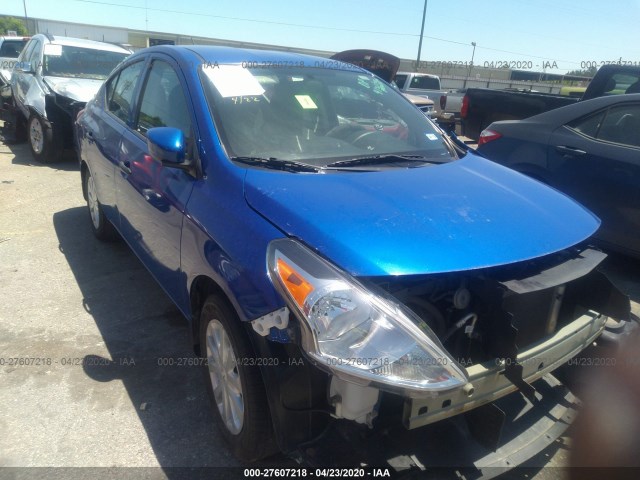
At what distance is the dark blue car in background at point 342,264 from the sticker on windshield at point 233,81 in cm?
1

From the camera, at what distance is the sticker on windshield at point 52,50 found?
8.20m

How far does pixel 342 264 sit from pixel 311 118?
1344 mm

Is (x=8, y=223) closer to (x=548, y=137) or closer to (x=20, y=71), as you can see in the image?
(x=20, y=71)

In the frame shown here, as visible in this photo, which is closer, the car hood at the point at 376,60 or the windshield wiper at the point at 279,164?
the windshield wiper at the point at 279,164

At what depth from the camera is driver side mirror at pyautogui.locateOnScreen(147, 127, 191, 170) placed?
7.77 feet

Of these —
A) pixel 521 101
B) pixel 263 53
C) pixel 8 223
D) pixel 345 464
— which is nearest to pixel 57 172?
pixel 8 223

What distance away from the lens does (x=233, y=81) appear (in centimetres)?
271

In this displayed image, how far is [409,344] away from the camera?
1.57 m

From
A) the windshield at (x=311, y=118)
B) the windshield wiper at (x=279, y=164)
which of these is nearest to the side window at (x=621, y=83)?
the windshield at (x=311, y=118)

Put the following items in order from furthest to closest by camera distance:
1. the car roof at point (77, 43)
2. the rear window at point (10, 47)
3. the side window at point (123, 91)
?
1. the rear window at point (10, 47)
2. the car roof at point (77, 43)
3. the side window at point (123, 91)

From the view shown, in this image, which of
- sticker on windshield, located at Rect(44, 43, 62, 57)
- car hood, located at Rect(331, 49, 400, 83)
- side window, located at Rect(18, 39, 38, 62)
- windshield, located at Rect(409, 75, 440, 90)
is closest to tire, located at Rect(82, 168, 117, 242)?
car hood, located at Rect(331, 49, 400, 83)

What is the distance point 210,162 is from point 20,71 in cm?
796

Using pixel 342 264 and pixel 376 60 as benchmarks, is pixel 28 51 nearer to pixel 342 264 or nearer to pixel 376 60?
pixel 376 60

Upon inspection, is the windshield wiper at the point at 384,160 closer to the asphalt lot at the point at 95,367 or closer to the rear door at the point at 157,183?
the rear door at the point at 157,183
